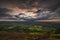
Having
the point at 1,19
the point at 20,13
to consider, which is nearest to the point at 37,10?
the point at 20,13

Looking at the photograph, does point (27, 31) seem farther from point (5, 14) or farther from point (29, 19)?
point (5, 14)

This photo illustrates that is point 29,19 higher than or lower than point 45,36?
higher

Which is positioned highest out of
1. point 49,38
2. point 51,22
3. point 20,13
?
point 20,13

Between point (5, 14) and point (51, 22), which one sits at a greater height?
point (5, 14)

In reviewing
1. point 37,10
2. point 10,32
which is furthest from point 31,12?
point 10,32

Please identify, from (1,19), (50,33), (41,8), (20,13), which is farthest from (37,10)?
(1,19)

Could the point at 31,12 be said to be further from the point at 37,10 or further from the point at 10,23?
the point at 10,23
